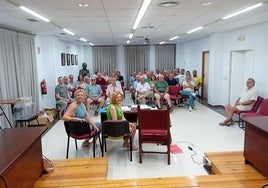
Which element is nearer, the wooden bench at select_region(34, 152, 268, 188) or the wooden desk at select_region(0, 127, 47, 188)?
the wooden desk at select_region(0, 127, 47, 188)

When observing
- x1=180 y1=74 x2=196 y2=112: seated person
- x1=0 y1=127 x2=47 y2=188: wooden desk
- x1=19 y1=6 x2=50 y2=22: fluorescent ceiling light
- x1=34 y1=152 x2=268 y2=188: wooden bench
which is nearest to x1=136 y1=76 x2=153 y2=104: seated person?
x1=180 y1=74 x2=196 y2=112: seated person

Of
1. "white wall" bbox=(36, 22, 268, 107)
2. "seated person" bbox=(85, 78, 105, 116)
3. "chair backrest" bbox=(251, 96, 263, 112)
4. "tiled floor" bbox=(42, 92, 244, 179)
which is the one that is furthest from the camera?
"seated person" bbox=(85, 78, 105, 116)

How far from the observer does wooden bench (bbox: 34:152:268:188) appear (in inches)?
104

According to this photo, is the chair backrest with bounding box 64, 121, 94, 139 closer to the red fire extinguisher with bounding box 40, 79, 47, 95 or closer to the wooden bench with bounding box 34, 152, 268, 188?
the wooden bench with bounding box 34, 152, 268, 188

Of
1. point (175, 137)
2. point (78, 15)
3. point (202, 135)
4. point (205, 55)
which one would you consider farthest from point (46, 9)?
point (205, 55)

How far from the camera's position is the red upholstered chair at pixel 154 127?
367 cm

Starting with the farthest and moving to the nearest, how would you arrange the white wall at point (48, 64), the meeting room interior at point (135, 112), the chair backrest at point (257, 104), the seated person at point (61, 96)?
the white wall at point (48, 64), the seated person at point (61, 96), the chair backrest at point (257, 104), the meeting room interior at point (135, 112)

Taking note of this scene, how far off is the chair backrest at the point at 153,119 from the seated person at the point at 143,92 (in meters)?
3.43

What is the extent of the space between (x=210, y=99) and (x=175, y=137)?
11.9 feet

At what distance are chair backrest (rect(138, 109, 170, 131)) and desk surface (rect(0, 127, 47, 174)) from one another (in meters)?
1.55

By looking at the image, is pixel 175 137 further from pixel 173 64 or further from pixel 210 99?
pixel 173 64

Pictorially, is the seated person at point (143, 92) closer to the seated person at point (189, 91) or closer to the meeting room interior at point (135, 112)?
the meeting room interior at point (135, 112)

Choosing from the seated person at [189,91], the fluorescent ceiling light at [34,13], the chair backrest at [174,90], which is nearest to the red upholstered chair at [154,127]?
the fluorescent ceiling light at [34,13]

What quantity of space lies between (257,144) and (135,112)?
7.48ft
